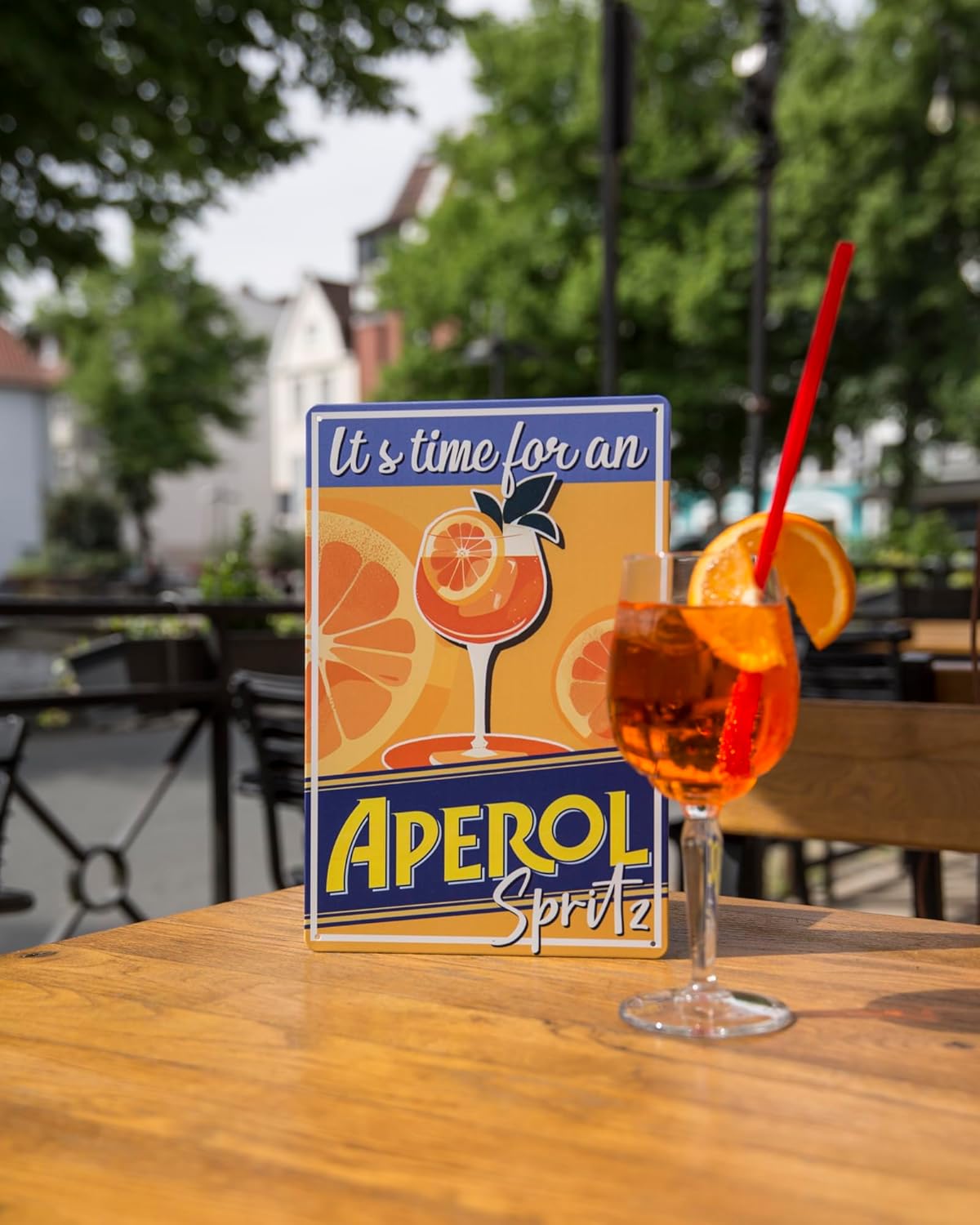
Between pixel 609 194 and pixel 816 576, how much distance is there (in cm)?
509

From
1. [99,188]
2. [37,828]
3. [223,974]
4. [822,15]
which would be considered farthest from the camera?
[822,15]

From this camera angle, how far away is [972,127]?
1802cm

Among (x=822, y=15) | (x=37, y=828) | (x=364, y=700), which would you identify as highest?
(x=822, y=15)

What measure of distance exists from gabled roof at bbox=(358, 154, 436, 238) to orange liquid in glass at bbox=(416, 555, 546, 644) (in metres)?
39.8

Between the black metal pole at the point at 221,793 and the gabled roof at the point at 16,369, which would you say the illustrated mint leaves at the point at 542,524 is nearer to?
the black metal pole at the point at 221,793

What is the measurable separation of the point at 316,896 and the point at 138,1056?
0.74 ft

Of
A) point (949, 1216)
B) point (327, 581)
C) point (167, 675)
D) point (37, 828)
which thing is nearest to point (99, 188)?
point (37, 828)

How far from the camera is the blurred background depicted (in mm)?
7348

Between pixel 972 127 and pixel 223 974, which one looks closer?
pixel 223 974

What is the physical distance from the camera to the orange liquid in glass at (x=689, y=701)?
0.69 metres

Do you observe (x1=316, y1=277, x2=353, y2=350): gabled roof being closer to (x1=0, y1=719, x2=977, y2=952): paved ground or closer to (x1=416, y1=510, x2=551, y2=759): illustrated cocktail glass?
(x1=0, y1=719, x2=977, y2=952): paved ground

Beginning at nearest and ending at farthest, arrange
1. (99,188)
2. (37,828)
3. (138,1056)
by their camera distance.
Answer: (138,1056), (37,828), (99,188)

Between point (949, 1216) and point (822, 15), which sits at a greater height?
point (822, 15)

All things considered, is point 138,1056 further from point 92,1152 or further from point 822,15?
point 822,15
